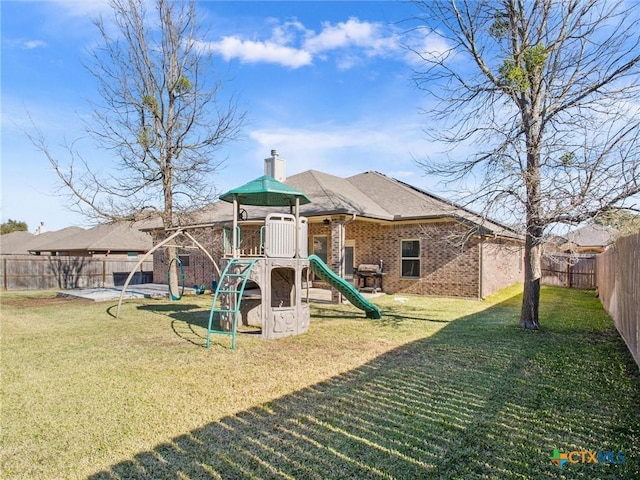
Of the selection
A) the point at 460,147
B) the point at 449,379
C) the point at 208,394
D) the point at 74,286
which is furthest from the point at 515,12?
the point at 74,286

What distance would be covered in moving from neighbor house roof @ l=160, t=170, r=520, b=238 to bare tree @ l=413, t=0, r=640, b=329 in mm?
3140

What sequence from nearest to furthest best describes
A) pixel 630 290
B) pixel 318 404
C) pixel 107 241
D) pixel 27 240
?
pixel 318 404
pixel 630 290
pixel 107 241
pixel 27 240

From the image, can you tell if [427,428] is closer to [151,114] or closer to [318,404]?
[318,404]

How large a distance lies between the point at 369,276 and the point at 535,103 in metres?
9.37

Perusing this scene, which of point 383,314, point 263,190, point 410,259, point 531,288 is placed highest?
point 263,190

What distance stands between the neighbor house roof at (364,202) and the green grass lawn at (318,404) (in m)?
6.28

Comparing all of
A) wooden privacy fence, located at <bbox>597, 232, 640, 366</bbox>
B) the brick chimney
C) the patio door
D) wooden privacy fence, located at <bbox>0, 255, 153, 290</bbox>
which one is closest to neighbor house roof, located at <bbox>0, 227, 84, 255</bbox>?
wooden privacy fence, located at <bbox>0, 255, 153, 290</bbox>

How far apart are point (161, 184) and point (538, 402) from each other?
48.1ft

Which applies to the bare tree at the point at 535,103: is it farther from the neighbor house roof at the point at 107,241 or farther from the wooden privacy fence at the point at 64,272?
the neighbor house roof at the point at 107,241

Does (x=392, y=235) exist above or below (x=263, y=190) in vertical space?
below

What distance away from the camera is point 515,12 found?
8.66 m

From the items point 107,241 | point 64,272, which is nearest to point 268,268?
point 64,272

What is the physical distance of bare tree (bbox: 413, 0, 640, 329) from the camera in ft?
25.0

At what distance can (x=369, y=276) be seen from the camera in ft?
53.5
